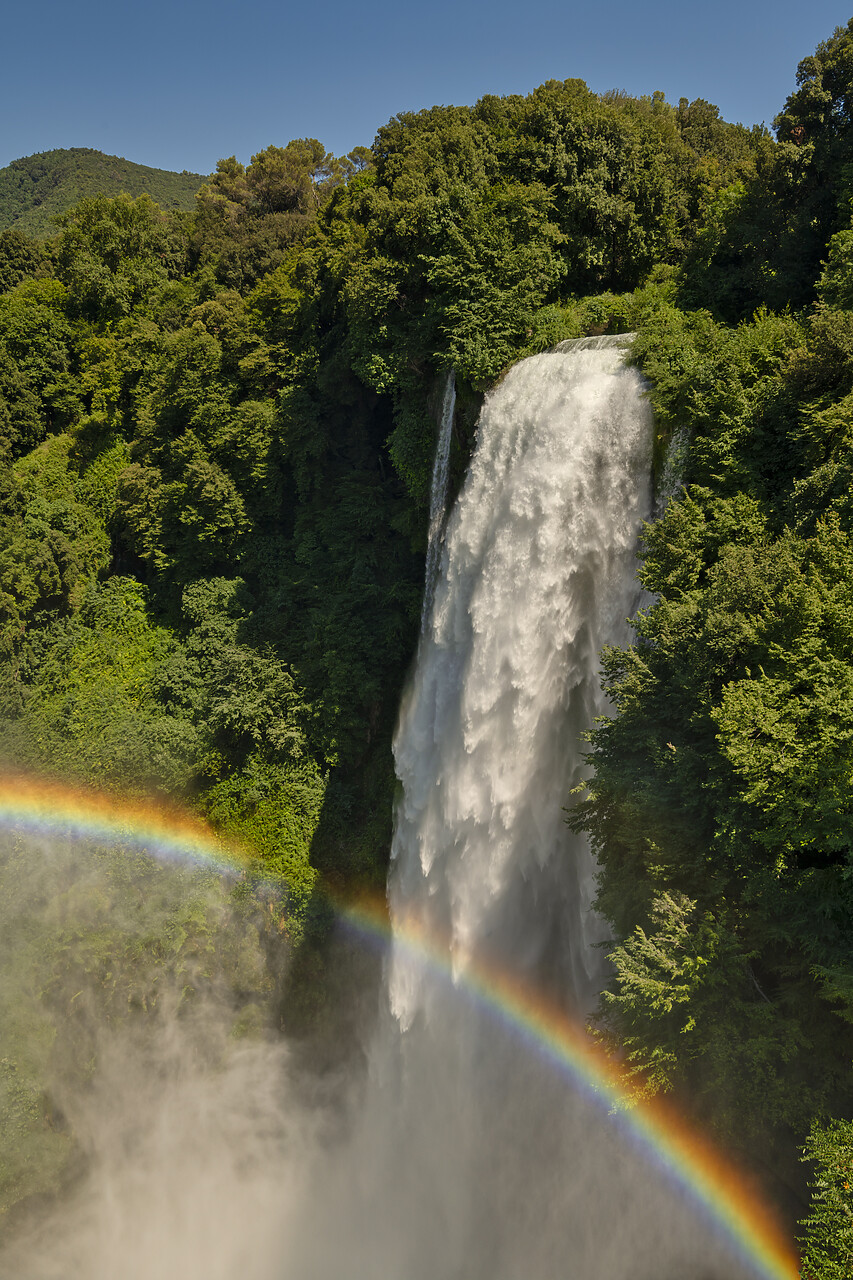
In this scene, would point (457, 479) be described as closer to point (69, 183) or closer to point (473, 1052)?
point (473, 1052)

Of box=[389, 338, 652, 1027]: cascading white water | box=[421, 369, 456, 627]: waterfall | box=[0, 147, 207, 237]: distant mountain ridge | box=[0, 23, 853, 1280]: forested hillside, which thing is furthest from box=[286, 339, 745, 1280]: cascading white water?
box=[0, 147, 207, 237]: distant mountain ridge

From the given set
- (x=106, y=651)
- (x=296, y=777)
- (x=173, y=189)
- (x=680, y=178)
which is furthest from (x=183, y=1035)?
(x=173, y=189)

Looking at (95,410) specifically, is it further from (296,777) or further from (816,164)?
(816,164)

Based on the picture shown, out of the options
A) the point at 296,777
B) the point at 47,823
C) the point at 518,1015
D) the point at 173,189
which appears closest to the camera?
the point at 518,1015

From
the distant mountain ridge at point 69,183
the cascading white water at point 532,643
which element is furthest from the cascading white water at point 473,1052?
the distant mountain ridge at point 69,183

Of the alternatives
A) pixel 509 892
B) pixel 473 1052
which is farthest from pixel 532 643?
pixel 473 1052

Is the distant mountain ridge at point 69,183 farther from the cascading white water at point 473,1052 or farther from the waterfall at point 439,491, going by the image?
the cascading white water at point 473,1052
